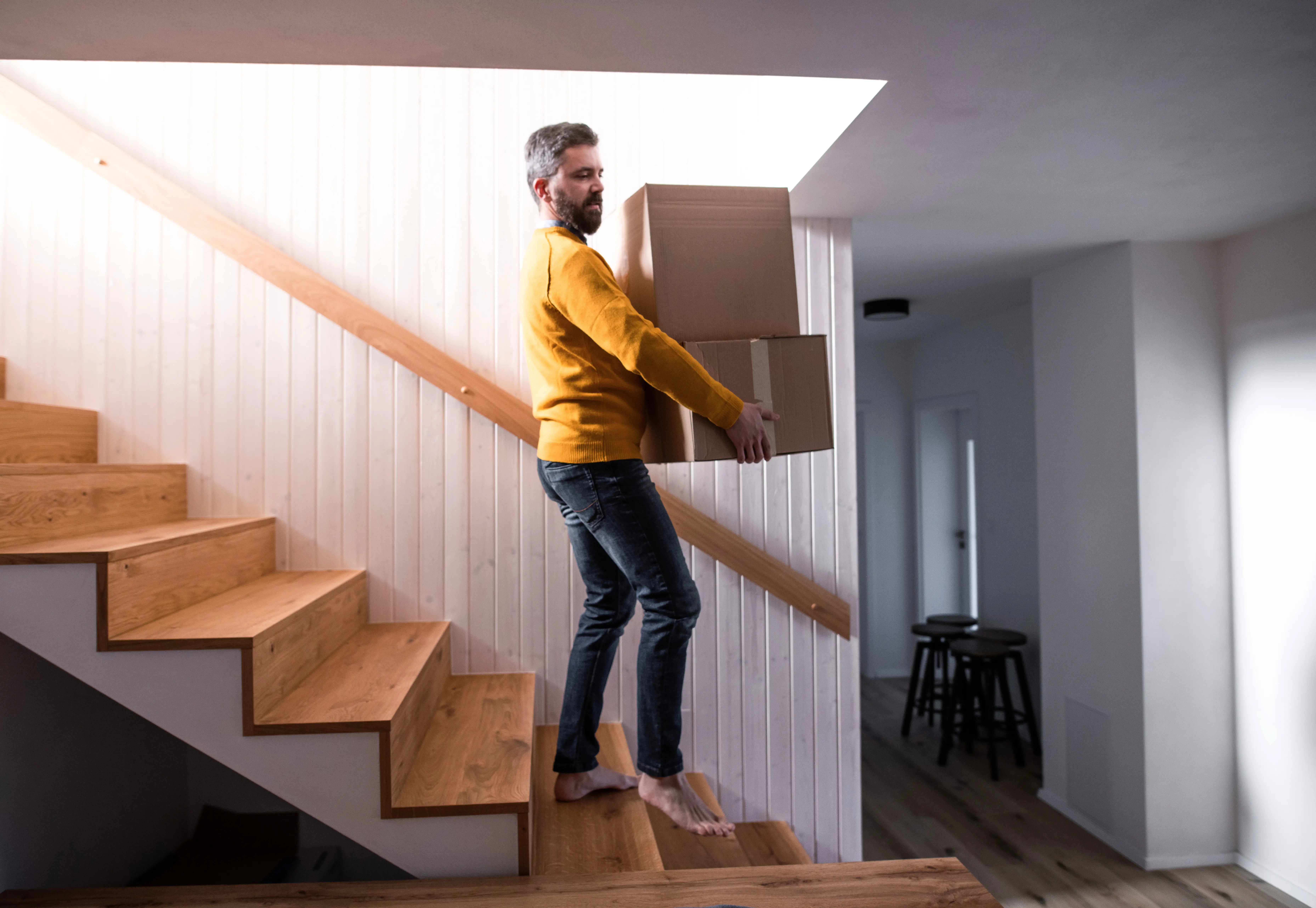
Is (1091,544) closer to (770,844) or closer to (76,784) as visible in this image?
(770,844)

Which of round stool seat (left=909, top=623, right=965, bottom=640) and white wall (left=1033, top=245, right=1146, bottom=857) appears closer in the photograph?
white wall (left=1033, top=245, right=1146, bottom=857)

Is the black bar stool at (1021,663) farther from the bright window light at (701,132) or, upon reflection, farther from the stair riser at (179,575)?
the stair riser at (179,575)

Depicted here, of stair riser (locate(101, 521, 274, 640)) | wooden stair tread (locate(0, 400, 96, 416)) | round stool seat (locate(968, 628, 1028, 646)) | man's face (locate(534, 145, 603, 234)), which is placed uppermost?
man's face (locate(534, 145, 603, 234))

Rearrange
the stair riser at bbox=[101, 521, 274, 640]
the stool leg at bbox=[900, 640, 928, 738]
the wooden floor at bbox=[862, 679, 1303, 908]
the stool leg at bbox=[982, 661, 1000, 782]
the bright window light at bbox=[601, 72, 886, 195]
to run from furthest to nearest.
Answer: the stool leg at bbox=[900, 640, 928, 738], the stool leg at bbox=[982, 661, 1000, 782], the wooden floor at bbox=[862, 679, 1303, 908], the bright window light at bbox=[601, 72, 886, 195], the stair riser at bbox=[101, 521, 274, 640]

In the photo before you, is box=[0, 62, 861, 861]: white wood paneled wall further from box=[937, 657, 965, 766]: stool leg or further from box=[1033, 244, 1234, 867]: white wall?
box=[937, 657, 965, 766]: stool leg

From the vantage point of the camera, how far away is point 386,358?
2.39 m

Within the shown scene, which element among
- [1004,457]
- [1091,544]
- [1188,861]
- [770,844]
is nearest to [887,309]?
[1004,457]

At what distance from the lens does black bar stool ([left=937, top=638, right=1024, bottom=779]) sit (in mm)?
4000

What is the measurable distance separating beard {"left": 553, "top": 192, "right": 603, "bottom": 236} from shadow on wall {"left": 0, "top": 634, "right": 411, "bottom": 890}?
1.52m

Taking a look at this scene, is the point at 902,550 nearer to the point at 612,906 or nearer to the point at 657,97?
the point at 657,97

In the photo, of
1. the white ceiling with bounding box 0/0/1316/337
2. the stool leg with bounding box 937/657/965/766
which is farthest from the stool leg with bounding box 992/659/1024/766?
the white ceiling with bounding box 0/0/1316/337

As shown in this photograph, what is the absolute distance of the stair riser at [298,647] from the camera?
61.6 inches

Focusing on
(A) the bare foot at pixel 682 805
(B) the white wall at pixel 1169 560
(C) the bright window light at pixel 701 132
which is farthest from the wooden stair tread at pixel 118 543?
(B) the white wall at pixel 1169 560

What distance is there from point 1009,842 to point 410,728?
2.70m
